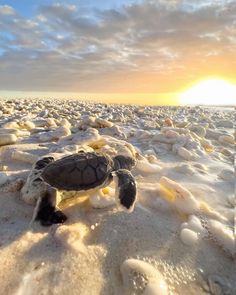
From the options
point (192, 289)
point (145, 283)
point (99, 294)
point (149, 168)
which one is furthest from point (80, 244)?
point (149, 168)

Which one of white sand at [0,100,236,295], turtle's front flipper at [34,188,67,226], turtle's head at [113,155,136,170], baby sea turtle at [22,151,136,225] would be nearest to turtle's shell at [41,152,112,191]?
baby sea turtle at [22,151,136,225]

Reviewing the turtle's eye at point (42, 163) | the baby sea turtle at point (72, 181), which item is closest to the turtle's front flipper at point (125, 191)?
the baby sea turtle at point (72, 181)

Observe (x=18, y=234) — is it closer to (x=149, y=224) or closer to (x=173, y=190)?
(x=149, y=224)

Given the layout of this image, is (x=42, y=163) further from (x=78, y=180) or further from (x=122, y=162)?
(x=122, y=162)

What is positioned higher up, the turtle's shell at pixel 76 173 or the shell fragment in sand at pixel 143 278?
the turtle's shell at pixel 76 173

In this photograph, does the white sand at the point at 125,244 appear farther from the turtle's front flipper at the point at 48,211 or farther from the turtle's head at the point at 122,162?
the turtle's head at the point at 122,162

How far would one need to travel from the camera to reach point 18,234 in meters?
2.22

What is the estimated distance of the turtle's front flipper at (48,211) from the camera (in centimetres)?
239

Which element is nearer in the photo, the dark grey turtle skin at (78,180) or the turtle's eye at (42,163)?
the dark grey turtle skin at (78,180)

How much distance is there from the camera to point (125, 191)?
8.54 ft

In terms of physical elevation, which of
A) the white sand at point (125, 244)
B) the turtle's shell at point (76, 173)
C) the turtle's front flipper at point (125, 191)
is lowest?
the white sand at point (125, 244)

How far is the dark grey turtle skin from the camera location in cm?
246

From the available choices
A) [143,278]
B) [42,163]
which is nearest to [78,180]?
[42,163]

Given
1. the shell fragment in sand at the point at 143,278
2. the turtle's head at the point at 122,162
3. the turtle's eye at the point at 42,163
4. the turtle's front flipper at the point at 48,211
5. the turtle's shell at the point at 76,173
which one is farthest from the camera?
the turtle's head at the point at 122,162
